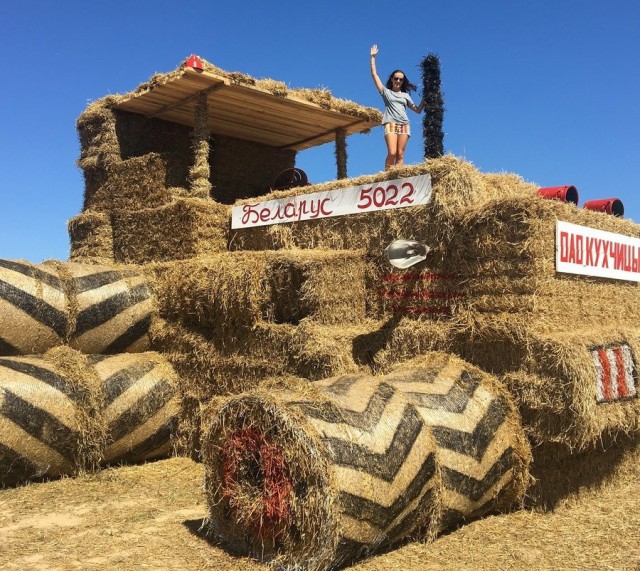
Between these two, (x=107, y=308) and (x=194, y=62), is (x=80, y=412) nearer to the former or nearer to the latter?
(x=107, y=308)

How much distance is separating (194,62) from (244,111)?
6.65 ft

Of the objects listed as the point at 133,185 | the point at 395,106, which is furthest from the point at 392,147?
the point at 133,185

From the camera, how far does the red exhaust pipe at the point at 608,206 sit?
8953mm

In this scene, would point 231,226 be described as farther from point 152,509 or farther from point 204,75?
point 152,509

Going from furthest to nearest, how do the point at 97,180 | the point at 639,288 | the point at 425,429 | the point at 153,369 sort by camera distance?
the point at 97,180 < the point at 153,369 < the point at 639,288 < the point at 425,429

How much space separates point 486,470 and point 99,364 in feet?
17.8

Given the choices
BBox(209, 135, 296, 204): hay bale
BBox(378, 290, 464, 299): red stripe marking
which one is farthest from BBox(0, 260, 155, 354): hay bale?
BBox(378, 290, 464, 299): red stripe marking

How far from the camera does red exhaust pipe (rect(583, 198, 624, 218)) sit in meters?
8.95

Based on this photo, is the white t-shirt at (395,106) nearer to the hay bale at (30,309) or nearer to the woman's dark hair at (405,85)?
the woman's dark hair at (405,85)

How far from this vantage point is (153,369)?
9.49m

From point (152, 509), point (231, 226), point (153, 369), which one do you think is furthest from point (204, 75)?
point (152, 509)

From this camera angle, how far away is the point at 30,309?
8969 mm

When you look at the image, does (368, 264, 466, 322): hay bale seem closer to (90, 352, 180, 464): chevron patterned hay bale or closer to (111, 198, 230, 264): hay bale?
(90, 352, 180, 464): chevron patterned hay bale

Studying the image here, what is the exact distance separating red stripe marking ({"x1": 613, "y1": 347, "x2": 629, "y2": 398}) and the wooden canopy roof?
743 cm
